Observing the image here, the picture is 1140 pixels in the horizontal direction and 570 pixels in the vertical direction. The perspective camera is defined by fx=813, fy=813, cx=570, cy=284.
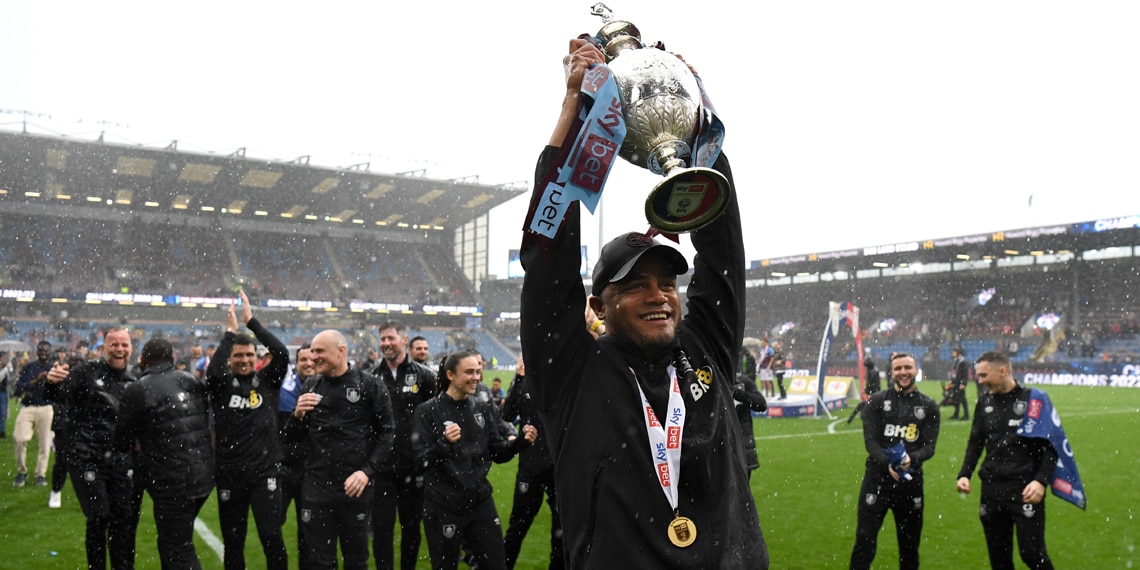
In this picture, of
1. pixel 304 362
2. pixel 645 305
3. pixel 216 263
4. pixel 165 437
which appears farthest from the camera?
pixel 216 263

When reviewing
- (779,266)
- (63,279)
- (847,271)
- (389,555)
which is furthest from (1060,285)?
(63,279)

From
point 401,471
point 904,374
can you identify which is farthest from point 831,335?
point 401,471

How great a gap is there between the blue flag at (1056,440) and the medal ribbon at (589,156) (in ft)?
15.9

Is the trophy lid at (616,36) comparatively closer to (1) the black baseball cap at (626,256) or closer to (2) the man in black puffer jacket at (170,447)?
(1) the black baseball cap at (626,256)

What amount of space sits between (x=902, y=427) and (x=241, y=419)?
202 inches

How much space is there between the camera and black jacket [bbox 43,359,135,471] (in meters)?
6.55

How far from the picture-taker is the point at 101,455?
21.2 feet

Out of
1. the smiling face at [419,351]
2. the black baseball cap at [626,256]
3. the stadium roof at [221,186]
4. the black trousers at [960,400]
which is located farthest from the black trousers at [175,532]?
the stadium roof at [221,186]

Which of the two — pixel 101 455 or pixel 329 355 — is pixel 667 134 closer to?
pixel 329 355

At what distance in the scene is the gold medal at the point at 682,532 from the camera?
1.94m

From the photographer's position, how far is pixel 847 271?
47938 mm

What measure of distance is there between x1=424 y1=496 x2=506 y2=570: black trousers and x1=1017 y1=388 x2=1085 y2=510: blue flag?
148 inches

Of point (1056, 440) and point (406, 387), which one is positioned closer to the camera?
point (1056, 440)

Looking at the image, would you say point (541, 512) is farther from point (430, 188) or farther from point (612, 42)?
point (430, 188)
